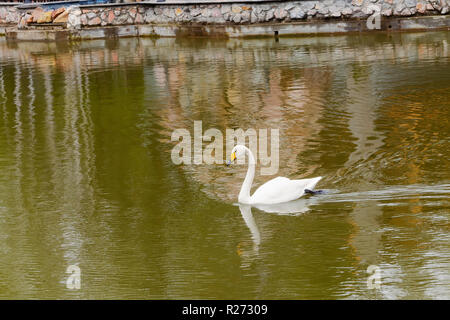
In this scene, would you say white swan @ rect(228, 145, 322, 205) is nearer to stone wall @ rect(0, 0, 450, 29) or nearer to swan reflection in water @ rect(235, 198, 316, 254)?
swan reflection in water @ rect(235, 198, 316, 254)

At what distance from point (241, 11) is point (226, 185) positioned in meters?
→ 16.4

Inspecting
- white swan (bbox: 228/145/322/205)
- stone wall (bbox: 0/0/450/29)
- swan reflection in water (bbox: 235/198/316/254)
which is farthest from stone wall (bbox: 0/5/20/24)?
swan reflection in water (bbox: 235/198/316/254)

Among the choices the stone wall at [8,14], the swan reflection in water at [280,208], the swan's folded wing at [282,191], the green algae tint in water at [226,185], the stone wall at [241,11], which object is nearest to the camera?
the green algae tint in water at [226,185]

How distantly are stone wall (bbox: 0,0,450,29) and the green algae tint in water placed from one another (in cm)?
493

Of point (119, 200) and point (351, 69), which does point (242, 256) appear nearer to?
point (119, 200)

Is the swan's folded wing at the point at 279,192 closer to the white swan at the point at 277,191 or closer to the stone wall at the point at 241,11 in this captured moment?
the white swan at the point at 277,191

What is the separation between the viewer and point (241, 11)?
25891 mm

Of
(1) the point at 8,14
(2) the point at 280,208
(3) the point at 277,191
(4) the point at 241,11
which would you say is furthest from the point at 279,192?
(1) the point at 8,14

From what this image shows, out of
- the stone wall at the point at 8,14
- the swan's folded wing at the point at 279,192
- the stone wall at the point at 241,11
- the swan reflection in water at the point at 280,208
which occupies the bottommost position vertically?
the swan reflection in water at the point at 280,208

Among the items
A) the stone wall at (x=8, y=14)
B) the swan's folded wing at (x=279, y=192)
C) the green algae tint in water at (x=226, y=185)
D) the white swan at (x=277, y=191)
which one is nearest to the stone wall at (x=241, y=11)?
the stone wall at (x=8, y=14)

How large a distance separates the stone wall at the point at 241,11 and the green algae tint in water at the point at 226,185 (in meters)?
4.93

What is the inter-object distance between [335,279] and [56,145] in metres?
6.65

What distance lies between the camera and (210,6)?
1040 inches

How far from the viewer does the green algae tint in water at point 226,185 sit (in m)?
7.59
